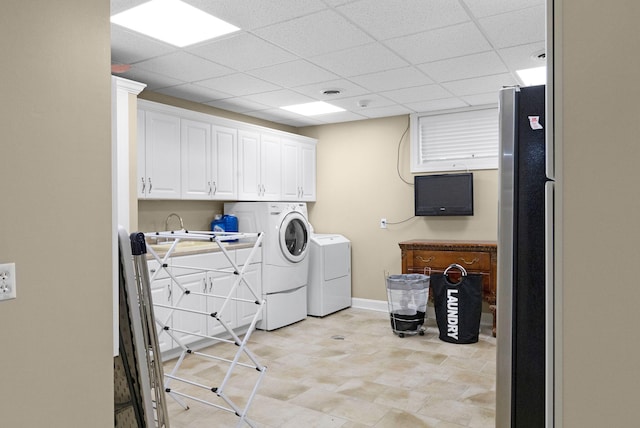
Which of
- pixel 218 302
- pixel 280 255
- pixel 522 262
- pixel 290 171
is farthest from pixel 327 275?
pixel 522 262

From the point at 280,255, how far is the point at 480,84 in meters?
2.69

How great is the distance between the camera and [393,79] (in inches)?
165

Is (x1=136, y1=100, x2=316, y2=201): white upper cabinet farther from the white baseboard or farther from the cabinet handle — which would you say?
the cabinet handle

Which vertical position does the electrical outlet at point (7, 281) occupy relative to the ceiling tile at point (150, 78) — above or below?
below

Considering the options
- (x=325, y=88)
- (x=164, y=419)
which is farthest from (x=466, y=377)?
(x=325, y=88)

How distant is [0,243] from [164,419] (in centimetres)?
107

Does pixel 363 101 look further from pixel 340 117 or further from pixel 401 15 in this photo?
pixel 401 15

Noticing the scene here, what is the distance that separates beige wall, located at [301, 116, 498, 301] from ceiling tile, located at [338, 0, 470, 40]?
280 centimetres

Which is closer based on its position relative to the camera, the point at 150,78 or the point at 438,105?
the point at 150,78

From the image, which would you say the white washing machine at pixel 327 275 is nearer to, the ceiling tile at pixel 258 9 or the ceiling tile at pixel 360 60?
the ceiling tile at pixel 360 60

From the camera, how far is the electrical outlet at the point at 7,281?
147 cm

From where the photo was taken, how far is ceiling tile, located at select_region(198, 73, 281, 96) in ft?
13.4

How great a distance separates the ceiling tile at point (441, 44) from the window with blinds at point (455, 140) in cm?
198

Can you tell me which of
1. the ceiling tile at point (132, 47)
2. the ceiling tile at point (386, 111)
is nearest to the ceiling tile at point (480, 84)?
the ceiling tile at point (386, 111)
